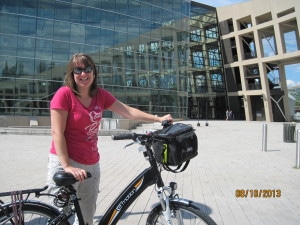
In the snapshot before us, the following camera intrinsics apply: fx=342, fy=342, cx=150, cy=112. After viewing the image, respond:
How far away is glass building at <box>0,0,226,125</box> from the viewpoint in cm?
2853

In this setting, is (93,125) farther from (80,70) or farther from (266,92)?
(266,92)

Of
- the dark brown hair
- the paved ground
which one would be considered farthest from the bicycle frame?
the paved ground

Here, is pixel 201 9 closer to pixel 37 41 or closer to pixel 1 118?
pixel 37 41

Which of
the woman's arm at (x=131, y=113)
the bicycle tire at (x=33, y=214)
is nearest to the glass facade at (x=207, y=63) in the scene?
the woman's arm at (x=131, y=113)

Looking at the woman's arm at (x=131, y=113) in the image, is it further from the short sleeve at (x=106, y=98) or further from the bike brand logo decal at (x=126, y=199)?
the bike brand logo decal at (x=126, y=199)

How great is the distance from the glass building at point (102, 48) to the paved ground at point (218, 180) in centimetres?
1787

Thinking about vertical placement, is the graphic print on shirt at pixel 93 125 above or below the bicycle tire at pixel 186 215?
above

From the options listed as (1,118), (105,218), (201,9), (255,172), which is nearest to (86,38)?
(1,118)

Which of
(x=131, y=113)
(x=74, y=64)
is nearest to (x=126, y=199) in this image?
(x=131, y=113)

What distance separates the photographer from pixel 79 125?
2926 millimetres

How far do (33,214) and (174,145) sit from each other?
120cm

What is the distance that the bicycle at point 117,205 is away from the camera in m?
2.54

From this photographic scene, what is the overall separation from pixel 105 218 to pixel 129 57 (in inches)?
1294

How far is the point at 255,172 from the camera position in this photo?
823cm
